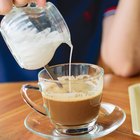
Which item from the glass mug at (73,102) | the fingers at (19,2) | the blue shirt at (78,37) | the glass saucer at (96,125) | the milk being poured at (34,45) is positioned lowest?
the blue shirt at (78,37)

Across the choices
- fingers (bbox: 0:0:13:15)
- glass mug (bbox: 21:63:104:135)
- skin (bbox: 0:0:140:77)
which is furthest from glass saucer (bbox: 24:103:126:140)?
skin (bbox: 0:0:140:77)

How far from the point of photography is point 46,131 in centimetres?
58

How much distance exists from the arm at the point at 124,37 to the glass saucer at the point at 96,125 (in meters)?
0.43

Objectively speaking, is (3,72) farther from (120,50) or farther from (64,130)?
(64,130)

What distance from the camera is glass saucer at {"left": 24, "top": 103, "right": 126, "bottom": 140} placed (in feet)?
1.81

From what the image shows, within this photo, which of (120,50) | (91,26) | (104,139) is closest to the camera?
(104,139)

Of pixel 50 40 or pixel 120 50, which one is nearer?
pixel 50 40

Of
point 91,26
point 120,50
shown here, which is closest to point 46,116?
point 120,50

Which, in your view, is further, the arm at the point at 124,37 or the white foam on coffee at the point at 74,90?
the arm at the point at 124,37

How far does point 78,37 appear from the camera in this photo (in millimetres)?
1230

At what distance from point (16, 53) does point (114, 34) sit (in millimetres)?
619

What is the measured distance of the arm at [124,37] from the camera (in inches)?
43.1

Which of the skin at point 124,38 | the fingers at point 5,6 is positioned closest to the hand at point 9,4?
the fingers at point 5,6

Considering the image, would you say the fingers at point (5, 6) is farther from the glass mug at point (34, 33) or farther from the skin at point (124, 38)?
the skin at point (124, 38)
